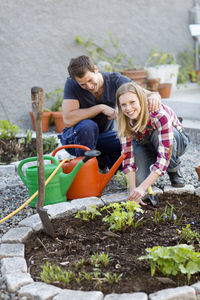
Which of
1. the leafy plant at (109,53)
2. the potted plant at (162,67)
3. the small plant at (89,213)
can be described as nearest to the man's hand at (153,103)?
the small plant at (89,213)

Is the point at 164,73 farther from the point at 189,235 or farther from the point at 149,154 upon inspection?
the point at 189,235

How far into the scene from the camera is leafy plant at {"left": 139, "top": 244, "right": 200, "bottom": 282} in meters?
1.83

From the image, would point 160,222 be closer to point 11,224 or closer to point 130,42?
point 11,224

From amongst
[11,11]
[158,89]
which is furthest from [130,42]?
[11,11]

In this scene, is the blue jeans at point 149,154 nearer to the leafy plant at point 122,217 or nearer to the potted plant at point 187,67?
the leafy plant at point 122,217

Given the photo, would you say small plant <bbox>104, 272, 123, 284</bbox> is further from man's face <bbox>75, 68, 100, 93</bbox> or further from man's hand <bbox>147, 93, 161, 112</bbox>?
man's face <bbox>75, 68, 100, 93</bbox>

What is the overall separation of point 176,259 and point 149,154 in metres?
1.30

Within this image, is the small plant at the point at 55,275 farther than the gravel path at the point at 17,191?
No

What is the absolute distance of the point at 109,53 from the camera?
5922mm

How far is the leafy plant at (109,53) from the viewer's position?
567 cm

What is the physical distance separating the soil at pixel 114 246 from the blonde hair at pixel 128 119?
0.52 metres

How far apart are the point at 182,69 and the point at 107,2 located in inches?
68.4

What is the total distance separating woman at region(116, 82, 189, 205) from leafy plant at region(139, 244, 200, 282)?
0.70 metres

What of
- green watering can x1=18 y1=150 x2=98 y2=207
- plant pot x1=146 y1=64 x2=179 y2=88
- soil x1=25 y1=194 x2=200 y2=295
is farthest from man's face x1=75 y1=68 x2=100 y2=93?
plant pot x1=146 y1=64 x2=179 y2=88
